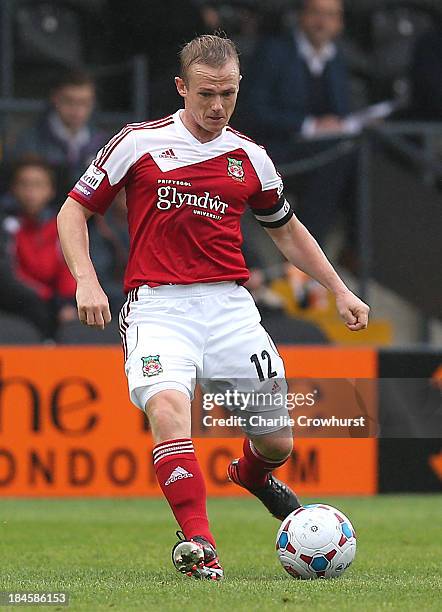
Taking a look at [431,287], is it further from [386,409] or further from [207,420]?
[207,420]

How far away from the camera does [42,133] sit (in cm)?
1205

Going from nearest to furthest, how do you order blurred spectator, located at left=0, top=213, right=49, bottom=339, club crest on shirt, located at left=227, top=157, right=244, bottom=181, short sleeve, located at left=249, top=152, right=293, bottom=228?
club crest on shirt, located at left=227, top=157, right=244, bottom=181 → short sleeve, located at left=249, top=152, right=293, bottom=228 → blurred spectator, located at left=0, top=213, right=49, bottom=339

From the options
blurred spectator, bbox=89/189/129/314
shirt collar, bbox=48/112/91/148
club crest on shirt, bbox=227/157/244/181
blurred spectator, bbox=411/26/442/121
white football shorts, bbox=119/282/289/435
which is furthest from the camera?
blurred spectator, bbox=411/26/442/121

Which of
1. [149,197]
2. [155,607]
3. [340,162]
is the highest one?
[340,162]

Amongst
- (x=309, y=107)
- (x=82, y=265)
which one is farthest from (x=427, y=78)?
(x=82, y=265)

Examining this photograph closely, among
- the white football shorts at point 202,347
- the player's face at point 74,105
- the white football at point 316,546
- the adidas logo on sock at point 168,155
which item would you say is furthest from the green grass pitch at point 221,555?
the player's face at point 74,105

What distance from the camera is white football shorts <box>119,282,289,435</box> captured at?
5891 millimetres

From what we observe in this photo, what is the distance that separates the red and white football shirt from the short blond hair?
1.15 feet

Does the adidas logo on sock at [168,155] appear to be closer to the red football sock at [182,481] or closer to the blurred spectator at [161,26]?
the red football sock at [182,481]

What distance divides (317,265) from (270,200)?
0.39 m

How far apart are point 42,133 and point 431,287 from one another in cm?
368

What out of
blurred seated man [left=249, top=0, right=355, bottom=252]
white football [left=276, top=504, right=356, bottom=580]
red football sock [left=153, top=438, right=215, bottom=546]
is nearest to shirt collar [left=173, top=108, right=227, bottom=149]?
red football sock [left=153, top=438, right=215, bottom=546]

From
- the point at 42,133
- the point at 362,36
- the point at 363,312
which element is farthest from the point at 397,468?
the point at 362,36

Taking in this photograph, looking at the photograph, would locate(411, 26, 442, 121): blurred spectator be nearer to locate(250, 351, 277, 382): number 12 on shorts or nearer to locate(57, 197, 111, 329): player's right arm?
locate(250, 351, 277, 382): number 12 on shorts
